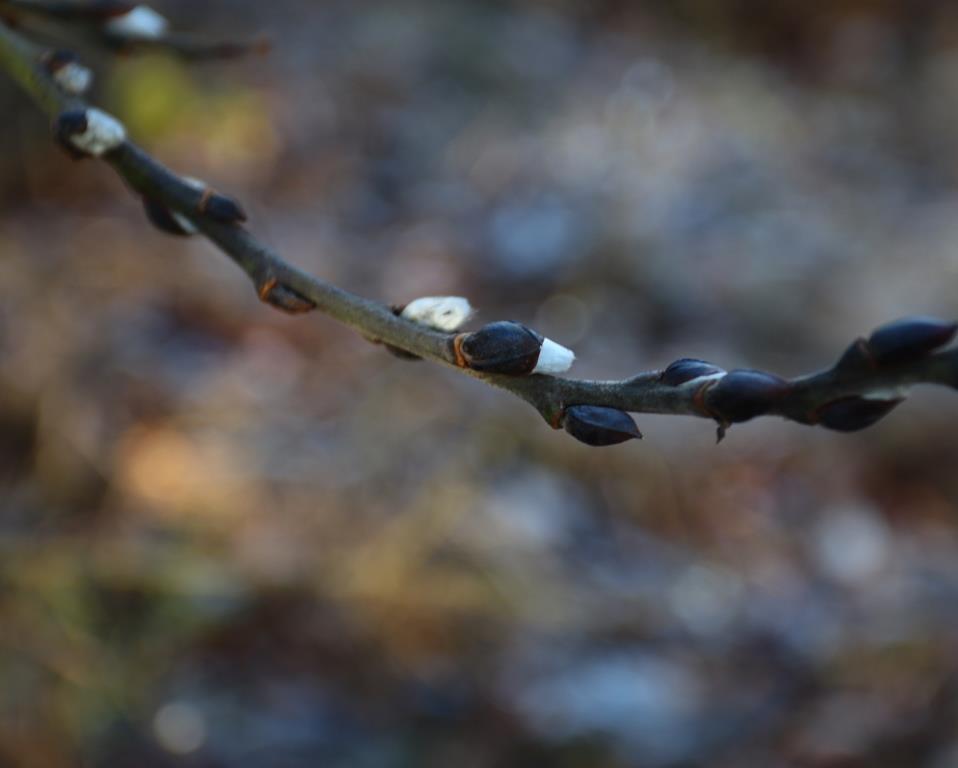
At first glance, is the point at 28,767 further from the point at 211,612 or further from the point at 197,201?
the point at 197,201

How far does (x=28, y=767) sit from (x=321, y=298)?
189cm

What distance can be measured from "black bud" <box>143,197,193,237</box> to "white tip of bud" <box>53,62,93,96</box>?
11 centimetres

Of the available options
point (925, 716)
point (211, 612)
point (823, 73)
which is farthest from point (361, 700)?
point (823, 73)

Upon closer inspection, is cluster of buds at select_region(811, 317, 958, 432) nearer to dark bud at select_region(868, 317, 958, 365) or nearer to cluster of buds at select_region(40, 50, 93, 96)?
dark bud at select_region(868, 317, 958, 365)

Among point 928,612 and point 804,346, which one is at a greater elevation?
point 804,346

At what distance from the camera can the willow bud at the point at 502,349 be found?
579 millimetres

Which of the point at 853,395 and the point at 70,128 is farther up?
the point at 70,128

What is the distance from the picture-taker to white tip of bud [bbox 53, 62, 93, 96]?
811 millimetres

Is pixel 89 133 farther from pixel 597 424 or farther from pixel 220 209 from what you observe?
pixel 597 424

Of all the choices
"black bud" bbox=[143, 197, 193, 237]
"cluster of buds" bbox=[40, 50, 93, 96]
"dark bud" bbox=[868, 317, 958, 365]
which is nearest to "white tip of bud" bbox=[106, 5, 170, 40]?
"cluster of buds" bbox=[40, 50, 93, 96]

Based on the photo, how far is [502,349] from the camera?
1.91 feet

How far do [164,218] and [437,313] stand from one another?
0.22m

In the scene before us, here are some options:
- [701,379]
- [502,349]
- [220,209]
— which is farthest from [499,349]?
[220,209]

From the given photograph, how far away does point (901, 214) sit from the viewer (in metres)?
4.52
